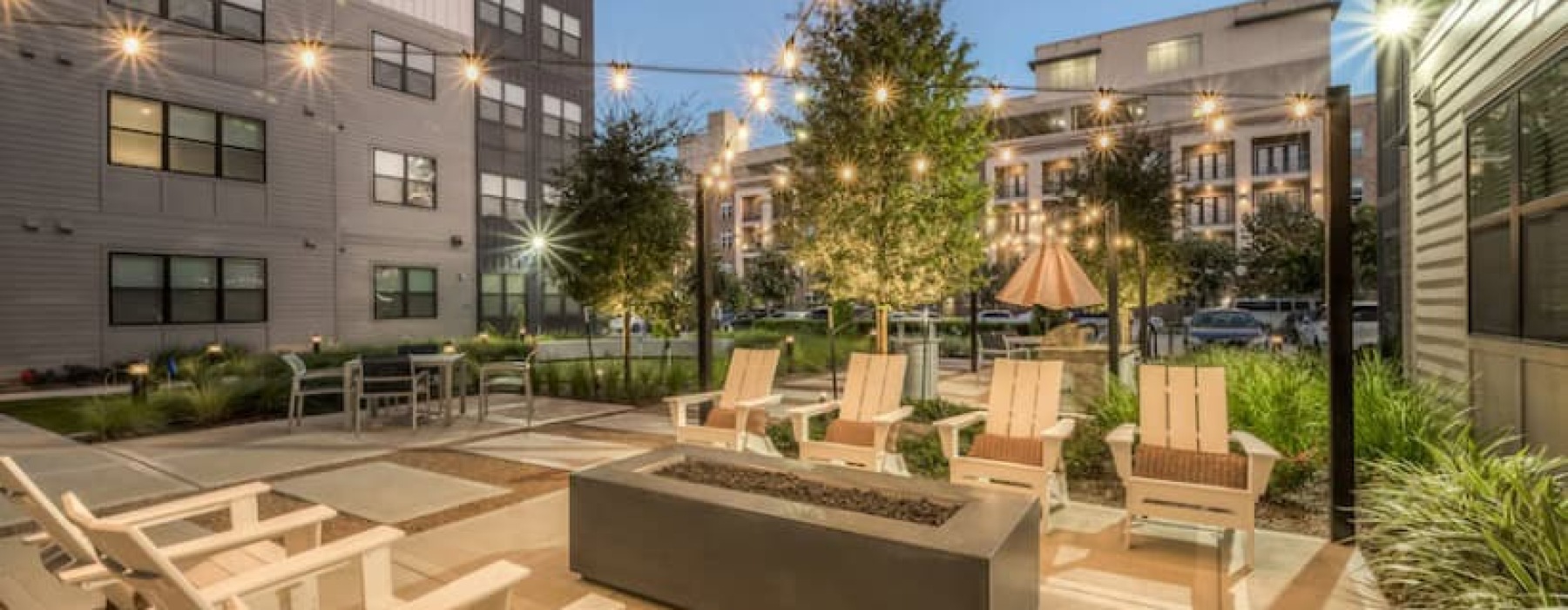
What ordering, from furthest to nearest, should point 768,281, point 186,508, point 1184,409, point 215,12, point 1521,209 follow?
point 768,281, point 215,12, point 1521,209, point 1184,409, point 186,508

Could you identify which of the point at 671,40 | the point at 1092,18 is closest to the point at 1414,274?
the point at 671,40

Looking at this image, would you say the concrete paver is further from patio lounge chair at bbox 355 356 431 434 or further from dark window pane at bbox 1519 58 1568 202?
dark window pane at bbox 1519 58 1568 202

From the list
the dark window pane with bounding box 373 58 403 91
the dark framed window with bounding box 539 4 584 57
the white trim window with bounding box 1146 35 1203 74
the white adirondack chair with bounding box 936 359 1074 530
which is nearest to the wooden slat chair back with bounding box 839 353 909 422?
the white adirondack chair with bounding box 936 359 1074 530

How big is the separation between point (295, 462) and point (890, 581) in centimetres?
619

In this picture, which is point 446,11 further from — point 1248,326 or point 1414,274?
point 1248,326

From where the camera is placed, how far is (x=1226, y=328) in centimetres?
2119

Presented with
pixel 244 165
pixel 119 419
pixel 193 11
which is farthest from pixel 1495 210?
pixel 193 11

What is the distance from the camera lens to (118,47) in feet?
42.5

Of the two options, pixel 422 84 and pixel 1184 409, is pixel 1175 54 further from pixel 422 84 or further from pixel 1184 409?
pixel 1184 409

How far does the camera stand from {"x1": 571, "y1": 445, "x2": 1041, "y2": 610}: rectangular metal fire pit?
8.91ft

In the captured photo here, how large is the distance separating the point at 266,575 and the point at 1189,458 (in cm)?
474

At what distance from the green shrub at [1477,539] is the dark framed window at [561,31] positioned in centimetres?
2159

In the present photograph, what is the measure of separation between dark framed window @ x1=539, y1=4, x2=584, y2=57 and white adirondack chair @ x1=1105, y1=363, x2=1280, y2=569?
20198 mm

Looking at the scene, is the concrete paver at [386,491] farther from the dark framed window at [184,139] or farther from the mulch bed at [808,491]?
the dark framed window at [184,139]
